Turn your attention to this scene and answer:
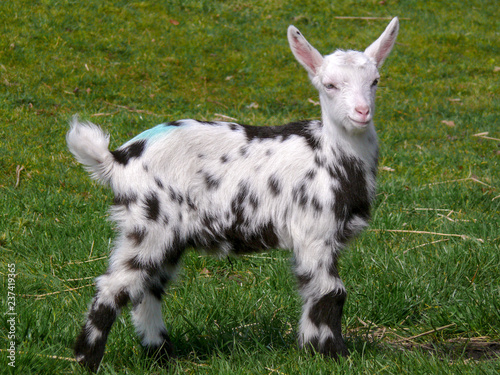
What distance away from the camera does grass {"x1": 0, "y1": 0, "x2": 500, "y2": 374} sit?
14.1 feet

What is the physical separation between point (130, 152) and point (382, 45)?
1.79 metres

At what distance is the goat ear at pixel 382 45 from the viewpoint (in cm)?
429

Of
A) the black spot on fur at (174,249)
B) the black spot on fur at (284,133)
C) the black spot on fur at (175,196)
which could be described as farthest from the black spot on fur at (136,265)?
the black spot on fur at (284,133)

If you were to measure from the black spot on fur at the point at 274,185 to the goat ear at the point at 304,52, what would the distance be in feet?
2.51

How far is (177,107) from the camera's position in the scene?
34.6 ft

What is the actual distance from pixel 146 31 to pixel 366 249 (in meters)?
8.90

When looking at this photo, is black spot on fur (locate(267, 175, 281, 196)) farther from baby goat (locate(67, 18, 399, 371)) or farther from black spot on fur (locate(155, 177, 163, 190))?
black spot on fur (locate(155, 177, 163, 190))

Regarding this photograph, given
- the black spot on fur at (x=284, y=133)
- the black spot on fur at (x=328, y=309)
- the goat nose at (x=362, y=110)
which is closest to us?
the goat nose at (x=362, y=110)

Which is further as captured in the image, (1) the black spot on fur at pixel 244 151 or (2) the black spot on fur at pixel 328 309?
(1) the black spot on fur at pixel 244 151

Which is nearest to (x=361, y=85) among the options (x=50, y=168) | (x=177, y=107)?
(x=50, y=168)

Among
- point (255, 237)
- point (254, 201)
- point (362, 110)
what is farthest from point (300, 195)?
point (362, 110)

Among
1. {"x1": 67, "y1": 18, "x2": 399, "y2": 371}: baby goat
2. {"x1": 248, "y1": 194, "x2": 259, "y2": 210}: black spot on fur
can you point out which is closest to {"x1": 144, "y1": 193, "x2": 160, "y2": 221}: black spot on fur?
{"x1": 67, "y1": 18, "x2": 399, "y2": 371}: baby goat

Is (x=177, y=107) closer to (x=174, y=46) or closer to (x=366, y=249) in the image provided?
(x=174, y=46)

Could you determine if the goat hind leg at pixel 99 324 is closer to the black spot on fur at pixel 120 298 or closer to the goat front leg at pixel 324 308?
the black spot on fur at pixel 120 298
